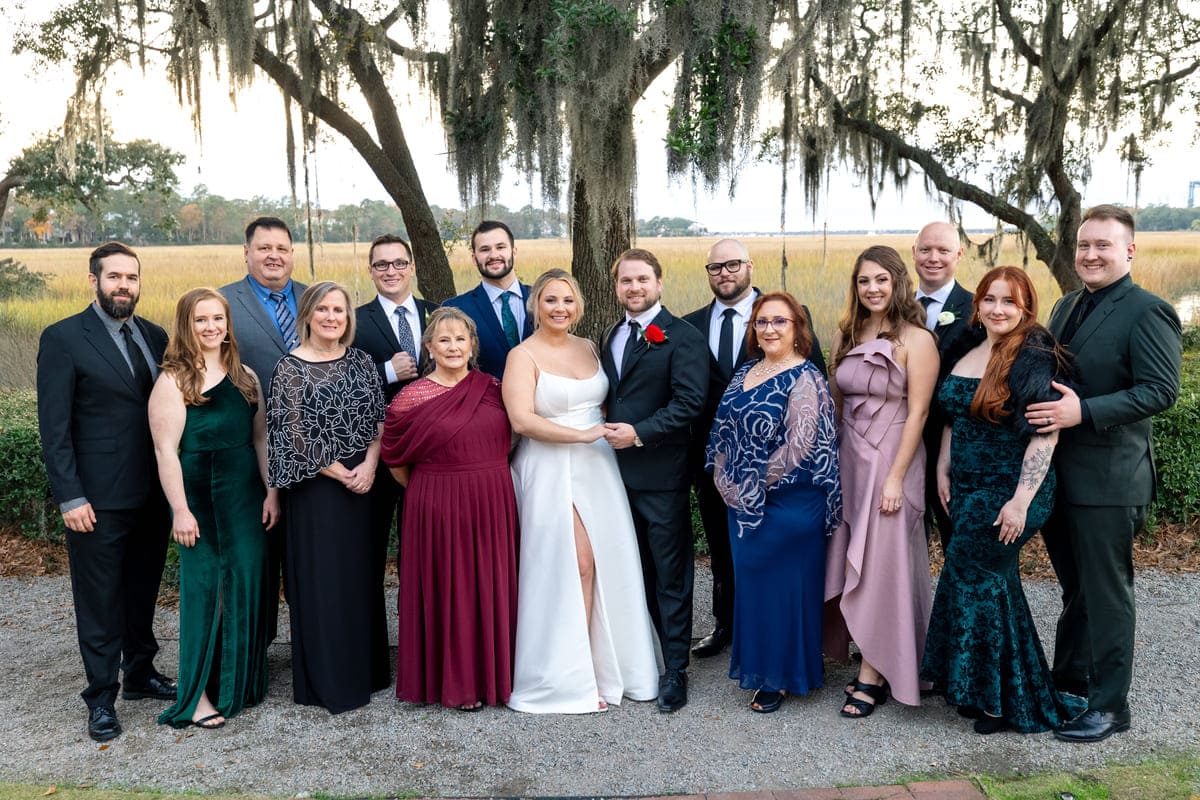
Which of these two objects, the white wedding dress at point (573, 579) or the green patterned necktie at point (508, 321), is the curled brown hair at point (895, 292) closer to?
the white wedding dress at point (573, 579)

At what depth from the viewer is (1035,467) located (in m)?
3.61

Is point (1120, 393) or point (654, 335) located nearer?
point (1120, 393)

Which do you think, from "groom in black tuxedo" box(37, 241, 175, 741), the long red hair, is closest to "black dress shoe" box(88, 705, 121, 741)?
"groom in black tuxedo" box(37, 241, 175, 741)

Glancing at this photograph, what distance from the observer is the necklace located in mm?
3982

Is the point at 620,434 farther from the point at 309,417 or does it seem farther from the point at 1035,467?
the point at 1035,467

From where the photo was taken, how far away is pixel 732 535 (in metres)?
4.10

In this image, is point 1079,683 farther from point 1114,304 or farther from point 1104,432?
point 1114,304

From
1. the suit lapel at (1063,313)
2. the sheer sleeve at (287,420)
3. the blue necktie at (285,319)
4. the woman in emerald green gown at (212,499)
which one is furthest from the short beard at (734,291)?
the woman in emerald green gown at (212,499)

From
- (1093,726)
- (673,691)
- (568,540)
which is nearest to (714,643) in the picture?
(673,691)

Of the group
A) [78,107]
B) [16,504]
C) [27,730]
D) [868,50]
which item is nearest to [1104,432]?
[27,730]

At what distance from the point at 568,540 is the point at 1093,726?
2.23 m

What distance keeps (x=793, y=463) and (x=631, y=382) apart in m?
0.82

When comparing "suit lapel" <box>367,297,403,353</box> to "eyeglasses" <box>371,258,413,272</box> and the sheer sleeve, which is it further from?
the sheer sleeve

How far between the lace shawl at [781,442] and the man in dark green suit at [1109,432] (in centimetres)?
80
